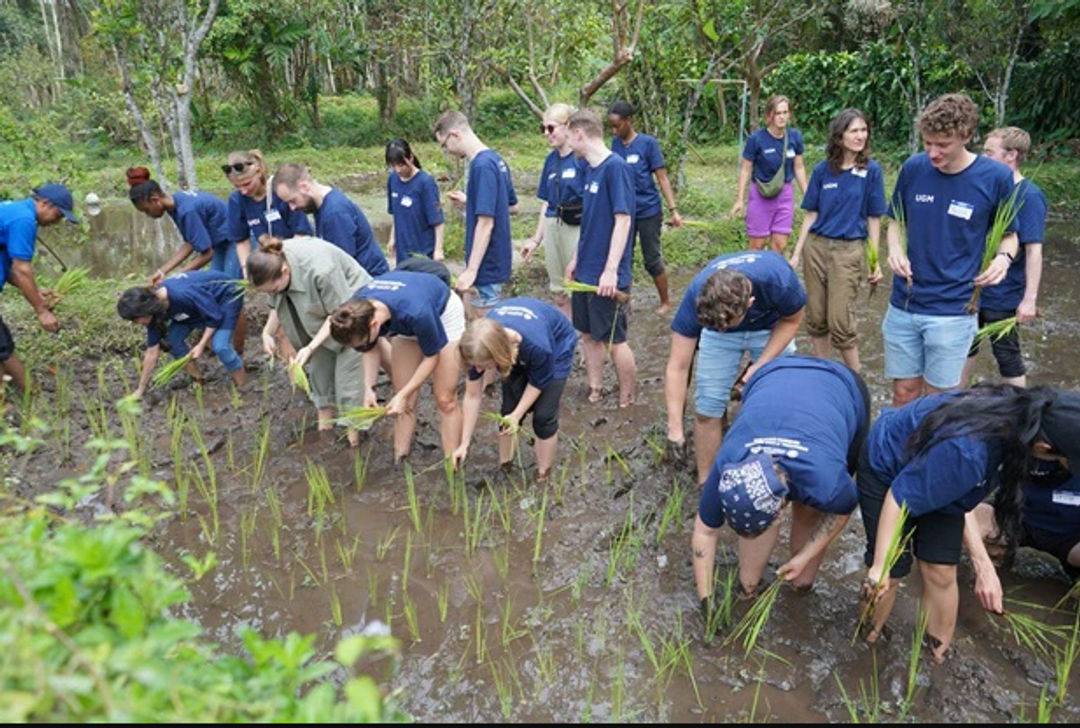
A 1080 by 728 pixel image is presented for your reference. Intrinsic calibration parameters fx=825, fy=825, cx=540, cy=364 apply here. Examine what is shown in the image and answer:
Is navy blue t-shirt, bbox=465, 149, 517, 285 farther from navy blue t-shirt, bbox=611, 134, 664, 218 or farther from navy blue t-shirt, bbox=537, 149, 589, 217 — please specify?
navy blue t-shirt, bbox=611, 134, 664, 218

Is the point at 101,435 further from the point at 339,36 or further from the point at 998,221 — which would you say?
the point at 339,36

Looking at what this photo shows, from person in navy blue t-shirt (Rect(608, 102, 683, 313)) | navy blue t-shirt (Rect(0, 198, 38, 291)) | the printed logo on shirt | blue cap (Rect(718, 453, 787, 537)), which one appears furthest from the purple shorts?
navy blue t-shirt (Rect(0, 198, 38, 291))

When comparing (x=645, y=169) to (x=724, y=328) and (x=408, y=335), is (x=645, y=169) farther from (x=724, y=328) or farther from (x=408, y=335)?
(x=724, y=328)

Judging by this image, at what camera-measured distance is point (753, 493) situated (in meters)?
2.84

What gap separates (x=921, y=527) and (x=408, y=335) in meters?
2.63

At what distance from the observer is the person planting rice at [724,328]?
11.9 ft

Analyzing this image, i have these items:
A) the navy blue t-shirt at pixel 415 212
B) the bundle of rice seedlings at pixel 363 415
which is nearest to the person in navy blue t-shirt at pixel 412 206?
the navy blue t-shirt at pixel 415 212

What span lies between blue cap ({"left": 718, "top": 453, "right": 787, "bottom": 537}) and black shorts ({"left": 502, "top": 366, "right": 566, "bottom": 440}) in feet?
5.22

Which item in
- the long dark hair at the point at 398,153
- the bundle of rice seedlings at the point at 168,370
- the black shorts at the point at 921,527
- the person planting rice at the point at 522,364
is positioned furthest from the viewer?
the long dark hair at the point at 398,153

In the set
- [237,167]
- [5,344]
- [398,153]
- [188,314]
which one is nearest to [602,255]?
[398,153]

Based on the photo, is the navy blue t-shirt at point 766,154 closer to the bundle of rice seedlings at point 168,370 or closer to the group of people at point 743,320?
the group of people at point 743,320

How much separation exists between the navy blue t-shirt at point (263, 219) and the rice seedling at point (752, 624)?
12.4 feet

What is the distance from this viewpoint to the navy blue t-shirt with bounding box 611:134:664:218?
6.62 m

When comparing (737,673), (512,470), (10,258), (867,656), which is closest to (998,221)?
(867,656)
